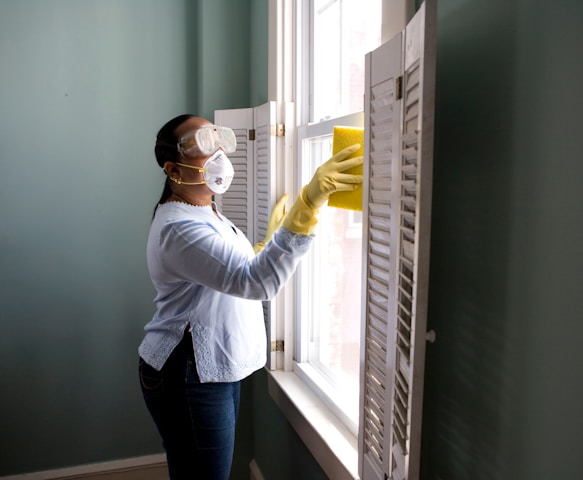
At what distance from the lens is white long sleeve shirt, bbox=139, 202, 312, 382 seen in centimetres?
142

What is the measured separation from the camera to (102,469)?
2723 millimetres

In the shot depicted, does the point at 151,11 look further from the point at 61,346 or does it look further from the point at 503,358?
the point at 503,358

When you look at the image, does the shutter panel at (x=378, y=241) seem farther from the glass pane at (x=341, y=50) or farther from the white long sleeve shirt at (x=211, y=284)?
Answer: the glass pane at (x=341, y=50)

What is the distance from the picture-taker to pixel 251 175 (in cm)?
226

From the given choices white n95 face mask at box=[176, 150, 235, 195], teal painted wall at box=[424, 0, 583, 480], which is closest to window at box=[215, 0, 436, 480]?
teal painted wall at box=[424, 0, 583, 480]

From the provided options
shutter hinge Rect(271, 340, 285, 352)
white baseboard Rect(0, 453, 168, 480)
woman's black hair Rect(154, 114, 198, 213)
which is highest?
woman's black hair Rect(154, 114, 198, 213)

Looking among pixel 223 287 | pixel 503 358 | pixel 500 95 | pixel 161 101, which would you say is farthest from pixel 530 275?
pixel 161 101

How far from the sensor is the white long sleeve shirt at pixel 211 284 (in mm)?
1416

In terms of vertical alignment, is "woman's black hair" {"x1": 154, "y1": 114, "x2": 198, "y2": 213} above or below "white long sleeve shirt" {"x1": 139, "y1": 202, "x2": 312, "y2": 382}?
above

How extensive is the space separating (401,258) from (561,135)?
334 mm

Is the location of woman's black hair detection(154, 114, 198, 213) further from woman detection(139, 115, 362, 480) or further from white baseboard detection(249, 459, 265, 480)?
white baseboard detection(249, 459, 265, 480)

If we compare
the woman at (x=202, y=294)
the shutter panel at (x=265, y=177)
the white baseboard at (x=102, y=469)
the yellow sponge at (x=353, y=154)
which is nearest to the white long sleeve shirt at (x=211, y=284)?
the woman at (x=202, y=294)

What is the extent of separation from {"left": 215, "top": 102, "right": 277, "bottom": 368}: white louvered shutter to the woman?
460 mm

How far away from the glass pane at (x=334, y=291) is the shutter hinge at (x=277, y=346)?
12 centimetres
